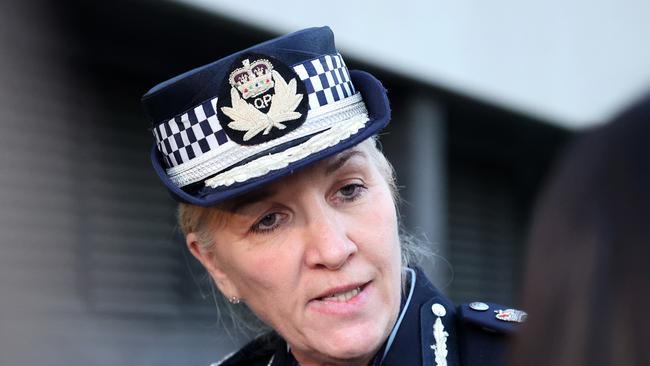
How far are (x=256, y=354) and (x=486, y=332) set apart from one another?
695mm

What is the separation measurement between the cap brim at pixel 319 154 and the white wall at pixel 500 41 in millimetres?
2479

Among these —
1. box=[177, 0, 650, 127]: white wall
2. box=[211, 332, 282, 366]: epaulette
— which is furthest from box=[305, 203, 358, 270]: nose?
box=[177, 0, 650, 127]: white wall

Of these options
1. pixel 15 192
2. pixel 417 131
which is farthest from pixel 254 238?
pixel 417 131

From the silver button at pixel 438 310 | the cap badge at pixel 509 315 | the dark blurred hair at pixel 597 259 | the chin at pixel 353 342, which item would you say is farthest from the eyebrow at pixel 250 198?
the dark blurred hair at pixel 597 259

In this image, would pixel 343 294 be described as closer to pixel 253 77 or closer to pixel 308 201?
pixel 308 201

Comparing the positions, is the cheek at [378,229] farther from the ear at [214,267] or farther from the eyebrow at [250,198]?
the ear at [214,267]

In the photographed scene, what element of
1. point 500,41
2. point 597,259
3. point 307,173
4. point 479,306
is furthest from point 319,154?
point 500,41

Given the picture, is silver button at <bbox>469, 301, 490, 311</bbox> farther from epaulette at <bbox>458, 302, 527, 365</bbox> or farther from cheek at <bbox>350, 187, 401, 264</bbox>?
cheek at <bbox>350, 187, 401, 264</bbox>

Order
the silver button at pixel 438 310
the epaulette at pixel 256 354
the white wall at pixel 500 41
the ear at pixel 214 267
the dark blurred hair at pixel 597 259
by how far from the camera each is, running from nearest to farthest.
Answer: the dark blurred hair at pixel 597 259, the silver button at pixel 438 310, the ear at pixel 214 267, the epaulette at pixel 256 354, the white wall at pixel 500 41

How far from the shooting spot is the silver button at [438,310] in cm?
223

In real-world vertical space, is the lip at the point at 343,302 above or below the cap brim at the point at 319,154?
below

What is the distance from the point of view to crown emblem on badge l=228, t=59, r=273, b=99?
2.14 m

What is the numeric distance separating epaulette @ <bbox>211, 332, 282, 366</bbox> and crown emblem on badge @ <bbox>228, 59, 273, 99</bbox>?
28.1 inches

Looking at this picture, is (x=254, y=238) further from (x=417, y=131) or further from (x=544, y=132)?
(x=544, y=132)
